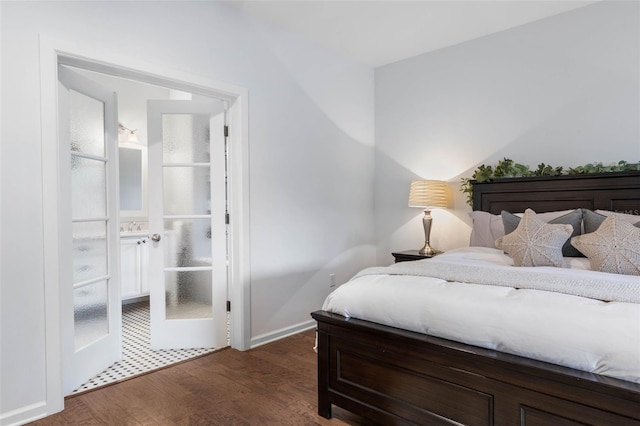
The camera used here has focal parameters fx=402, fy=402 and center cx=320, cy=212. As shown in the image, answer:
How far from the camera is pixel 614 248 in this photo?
217 centimetres

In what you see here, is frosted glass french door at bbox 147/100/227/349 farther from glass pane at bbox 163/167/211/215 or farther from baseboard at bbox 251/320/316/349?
baseboard at bbox 251/320/316/349

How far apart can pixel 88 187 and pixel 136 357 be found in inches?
53.1

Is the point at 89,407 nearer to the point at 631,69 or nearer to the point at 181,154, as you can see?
the point at 181,154

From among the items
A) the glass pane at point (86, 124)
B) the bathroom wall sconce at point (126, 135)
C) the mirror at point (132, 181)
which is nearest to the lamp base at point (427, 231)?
the glass pane at point (86, 124)

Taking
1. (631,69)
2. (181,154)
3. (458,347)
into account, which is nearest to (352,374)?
(458,347)

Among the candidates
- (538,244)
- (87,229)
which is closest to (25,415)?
(87,229)

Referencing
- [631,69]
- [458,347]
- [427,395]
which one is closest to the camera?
[458,347]

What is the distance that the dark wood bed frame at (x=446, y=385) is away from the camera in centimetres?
135

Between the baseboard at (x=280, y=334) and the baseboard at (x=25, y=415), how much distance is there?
4.74 ft

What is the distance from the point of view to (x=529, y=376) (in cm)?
147

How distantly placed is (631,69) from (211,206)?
11.3ft

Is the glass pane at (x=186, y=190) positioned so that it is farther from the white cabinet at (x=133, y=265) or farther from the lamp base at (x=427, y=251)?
the lamp base at (x=427, y=251)

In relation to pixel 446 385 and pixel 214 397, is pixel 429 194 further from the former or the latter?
pixel 214 397

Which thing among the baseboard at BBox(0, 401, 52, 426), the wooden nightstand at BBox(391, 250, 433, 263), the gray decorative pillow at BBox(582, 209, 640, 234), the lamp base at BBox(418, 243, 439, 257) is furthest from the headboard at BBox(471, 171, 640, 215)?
the baseboard at BBox(0, 401, 52, 426)
